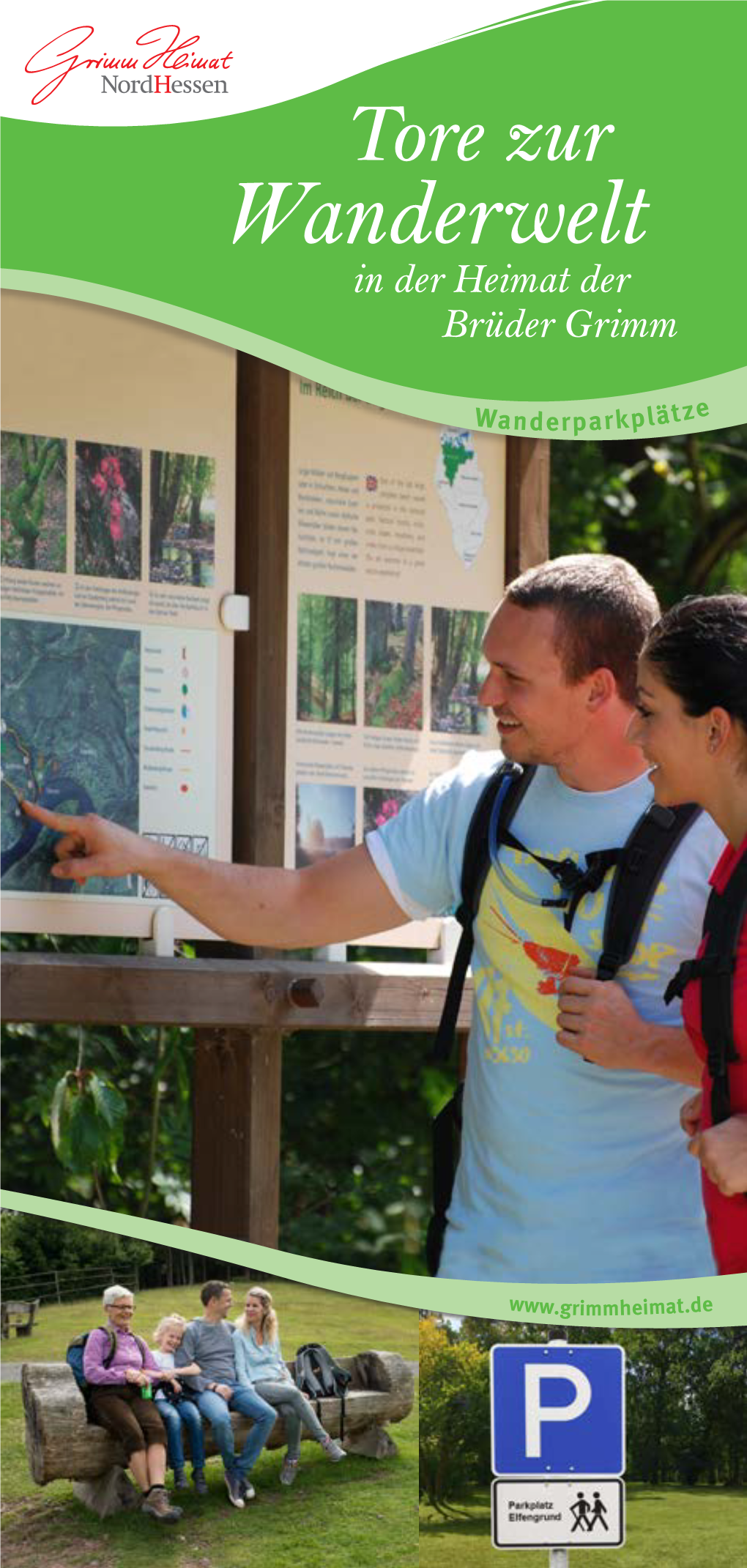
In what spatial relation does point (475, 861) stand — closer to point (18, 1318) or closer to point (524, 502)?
point (18, 1318)

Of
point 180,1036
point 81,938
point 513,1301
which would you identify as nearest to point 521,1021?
point 513,1301

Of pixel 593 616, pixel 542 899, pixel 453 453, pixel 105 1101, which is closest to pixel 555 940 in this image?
pixel 542 899

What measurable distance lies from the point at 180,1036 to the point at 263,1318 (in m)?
3.46

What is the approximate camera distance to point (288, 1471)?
3264 millimetres

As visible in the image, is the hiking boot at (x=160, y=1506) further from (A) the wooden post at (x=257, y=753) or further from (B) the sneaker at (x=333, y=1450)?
(A) the wooden post at (x=257, y=753)

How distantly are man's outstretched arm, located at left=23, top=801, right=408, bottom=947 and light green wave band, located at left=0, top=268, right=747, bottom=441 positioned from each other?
73 centimetres

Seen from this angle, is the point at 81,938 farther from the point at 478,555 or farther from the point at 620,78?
the point at 620,78

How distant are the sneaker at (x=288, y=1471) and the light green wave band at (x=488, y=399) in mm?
1566

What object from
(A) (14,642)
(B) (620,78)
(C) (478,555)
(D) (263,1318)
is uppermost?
(B) (620,78)

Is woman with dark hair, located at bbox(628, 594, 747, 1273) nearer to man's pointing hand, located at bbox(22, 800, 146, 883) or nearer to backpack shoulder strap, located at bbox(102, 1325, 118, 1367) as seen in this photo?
backpack shoulder strap, located at bbox(102, 1325, 118, 1367)

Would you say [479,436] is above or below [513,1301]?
above

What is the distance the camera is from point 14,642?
405cm

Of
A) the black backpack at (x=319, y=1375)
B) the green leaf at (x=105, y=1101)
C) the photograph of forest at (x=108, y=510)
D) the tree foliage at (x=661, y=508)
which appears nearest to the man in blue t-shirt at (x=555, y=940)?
the black backpack at (x=319, y=1375)

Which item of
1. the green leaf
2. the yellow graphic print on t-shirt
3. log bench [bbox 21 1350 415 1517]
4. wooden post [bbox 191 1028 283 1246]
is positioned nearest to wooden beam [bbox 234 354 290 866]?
wooden post [bbox 191 1028 283 1246]
